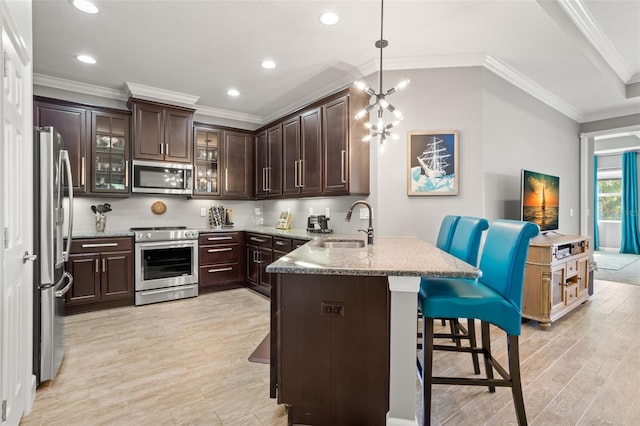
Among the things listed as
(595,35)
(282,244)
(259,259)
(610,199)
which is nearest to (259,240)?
(259,259)

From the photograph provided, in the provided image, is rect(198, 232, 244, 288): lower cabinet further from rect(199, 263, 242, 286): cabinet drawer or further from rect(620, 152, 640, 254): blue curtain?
rect(620, 152, 640, 254): blue curtain

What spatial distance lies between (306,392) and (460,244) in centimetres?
145

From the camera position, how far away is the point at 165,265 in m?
4.06

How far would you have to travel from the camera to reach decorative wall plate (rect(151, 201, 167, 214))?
14.9 feet

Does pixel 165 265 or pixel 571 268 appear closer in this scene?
pixel 571 268

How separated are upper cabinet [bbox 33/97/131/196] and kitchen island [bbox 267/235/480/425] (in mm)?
3468

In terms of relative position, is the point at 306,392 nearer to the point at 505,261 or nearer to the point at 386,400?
the point at 386,400

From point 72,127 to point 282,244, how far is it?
2827 millimetres

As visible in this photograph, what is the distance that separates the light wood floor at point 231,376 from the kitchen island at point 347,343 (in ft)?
1.25

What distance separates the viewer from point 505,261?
171cm

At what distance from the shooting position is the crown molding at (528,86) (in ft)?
11.0

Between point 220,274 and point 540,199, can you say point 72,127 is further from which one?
point 540,199

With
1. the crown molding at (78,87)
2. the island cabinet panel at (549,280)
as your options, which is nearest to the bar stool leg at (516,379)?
the island cabinet panel at (549,280)

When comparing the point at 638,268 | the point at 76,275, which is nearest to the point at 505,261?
the point at 76,275
